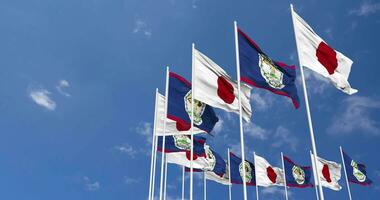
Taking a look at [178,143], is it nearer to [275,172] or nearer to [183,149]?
[183,149]

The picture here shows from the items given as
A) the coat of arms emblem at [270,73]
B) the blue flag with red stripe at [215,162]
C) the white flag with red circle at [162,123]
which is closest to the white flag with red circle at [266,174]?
the blue flag with red stripe at [215,162]

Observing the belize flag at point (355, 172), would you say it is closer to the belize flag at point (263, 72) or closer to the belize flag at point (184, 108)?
the belize flag at point (184, 108)

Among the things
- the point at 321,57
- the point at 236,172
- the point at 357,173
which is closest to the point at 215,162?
the point at 236,172

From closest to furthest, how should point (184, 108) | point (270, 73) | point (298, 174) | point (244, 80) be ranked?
1. point (244, 80)
2. point (270, 73)
3. point (184, 108)
4. point (298, 174)

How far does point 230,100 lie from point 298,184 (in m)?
21.9

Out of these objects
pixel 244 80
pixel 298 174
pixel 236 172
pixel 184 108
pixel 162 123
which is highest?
pixel 298 174

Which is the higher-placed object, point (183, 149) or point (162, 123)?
point (162, 123)

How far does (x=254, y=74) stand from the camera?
1552 centimetres

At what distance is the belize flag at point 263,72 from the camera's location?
15391 millimetres

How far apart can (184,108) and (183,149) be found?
468 cm

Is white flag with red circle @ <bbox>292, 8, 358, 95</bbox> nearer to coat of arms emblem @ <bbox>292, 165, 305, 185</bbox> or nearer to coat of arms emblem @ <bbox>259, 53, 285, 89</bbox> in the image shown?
coat of arms emblem @ <bbox>259, 53, 285, 89</bbox>

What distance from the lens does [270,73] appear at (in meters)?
15.7

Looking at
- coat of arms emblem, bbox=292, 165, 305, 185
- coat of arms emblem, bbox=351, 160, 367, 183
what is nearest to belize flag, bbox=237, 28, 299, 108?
coat of arms emblem, bbox=292, 165, 305, 185

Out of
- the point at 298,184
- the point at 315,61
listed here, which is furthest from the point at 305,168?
the point at 315,61
